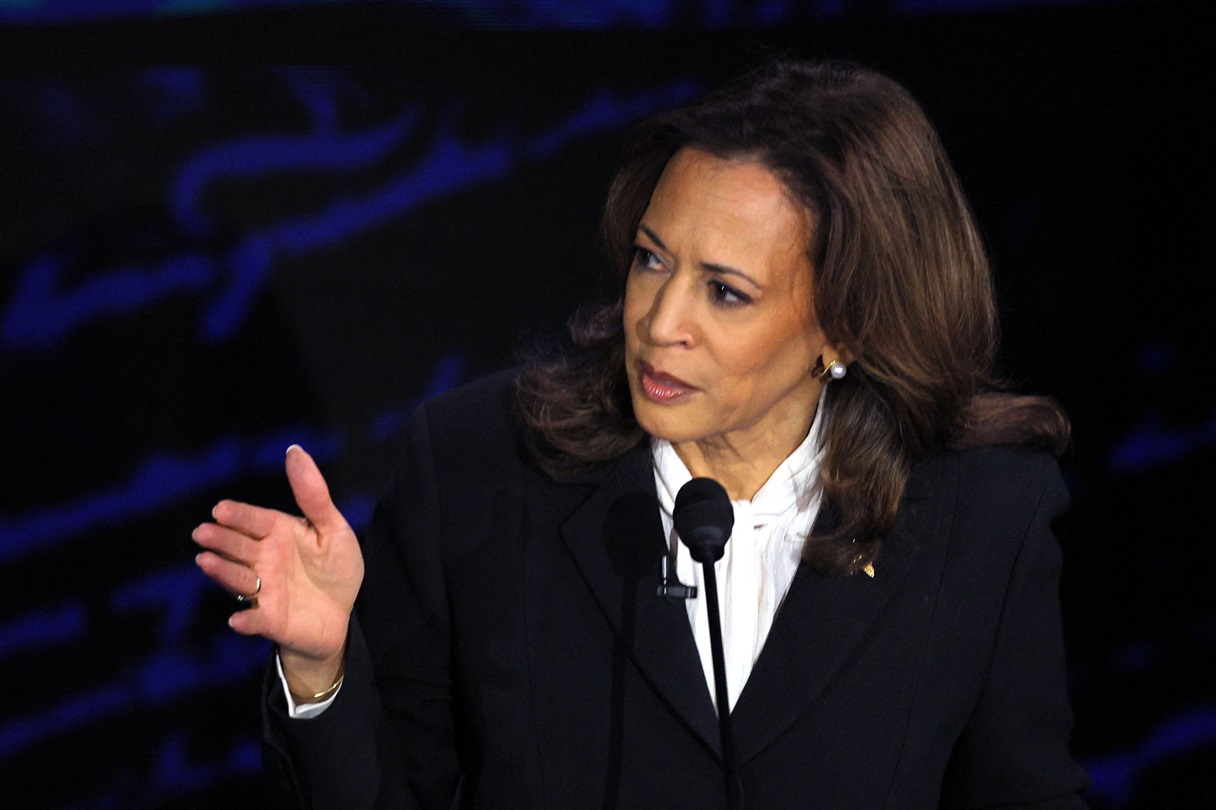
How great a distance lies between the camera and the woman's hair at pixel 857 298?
1.71m

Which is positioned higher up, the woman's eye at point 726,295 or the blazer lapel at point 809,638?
the woman's eye at point 726,295

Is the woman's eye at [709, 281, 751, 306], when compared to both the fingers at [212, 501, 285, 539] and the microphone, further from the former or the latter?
the fingers at [212, 501, 285, 539]

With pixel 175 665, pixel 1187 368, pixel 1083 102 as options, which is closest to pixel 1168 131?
pixel 1083 102

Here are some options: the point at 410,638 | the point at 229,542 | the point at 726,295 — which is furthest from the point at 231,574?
the point at 726,295

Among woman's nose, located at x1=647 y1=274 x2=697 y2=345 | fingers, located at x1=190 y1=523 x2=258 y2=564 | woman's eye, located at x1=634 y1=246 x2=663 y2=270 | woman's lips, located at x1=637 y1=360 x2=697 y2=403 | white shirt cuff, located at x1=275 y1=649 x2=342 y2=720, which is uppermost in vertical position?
woman's eye, located at x1=634 y1=246 x2=663 y2=270

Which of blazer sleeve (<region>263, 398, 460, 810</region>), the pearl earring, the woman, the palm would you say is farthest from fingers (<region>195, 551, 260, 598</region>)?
the pearl earring

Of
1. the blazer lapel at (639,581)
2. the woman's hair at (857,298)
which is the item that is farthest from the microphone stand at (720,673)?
the woman's hair at (857,298)

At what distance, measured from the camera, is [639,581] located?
1778 mm

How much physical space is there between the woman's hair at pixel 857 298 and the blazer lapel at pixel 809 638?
0.03m

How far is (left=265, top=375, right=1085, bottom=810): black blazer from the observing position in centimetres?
174

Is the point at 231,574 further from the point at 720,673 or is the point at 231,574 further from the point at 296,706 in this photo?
the point at 720,673

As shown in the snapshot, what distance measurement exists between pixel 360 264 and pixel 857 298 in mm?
947

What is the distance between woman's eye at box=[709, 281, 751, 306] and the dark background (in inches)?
32.6

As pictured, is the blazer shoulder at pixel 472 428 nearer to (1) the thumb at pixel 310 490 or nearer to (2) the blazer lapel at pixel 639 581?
(2) the blazer lapel at pixel 639 581
